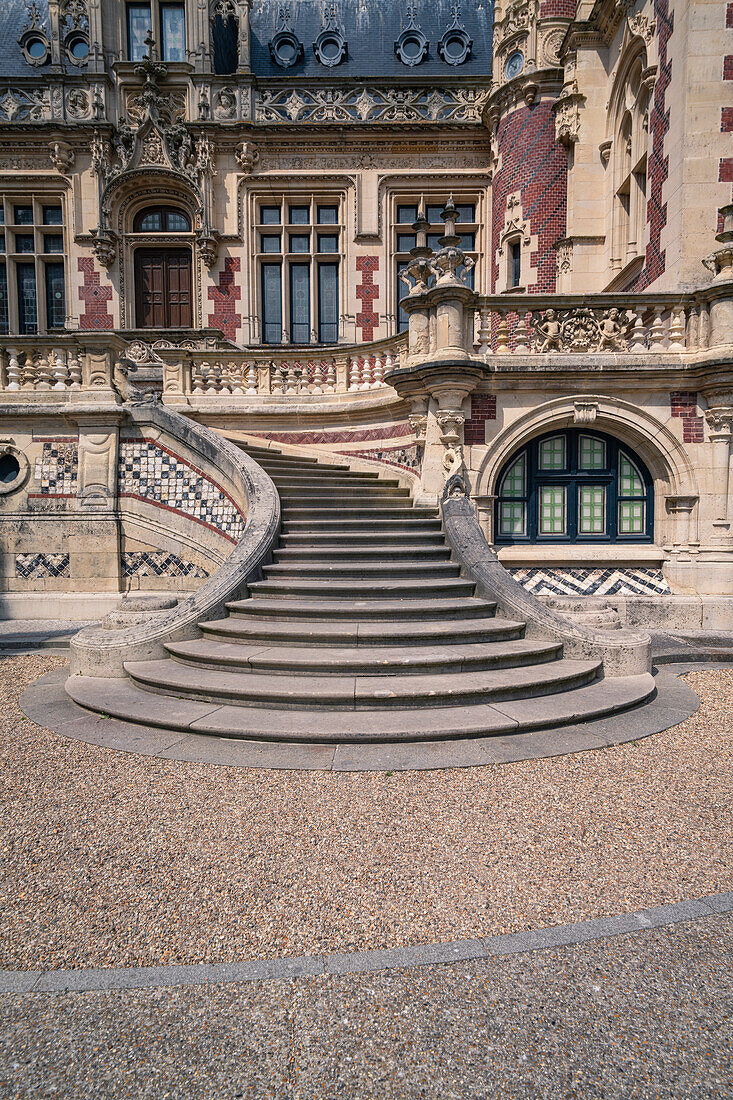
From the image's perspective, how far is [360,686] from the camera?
4707mm

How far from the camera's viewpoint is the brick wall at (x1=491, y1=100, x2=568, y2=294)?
13.7 meters

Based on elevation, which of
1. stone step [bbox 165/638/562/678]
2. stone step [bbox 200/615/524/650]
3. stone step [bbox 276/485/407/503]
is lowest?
stone step [bbox 165/638/562/678]

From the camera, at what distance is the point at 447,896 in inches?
99.1

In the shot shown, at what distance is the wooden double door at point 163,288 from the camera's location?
1672 cm

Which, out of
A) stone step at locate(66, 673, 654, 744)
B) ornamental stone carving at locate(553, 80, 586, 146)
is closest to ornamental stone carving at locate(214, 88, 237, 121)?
ornamental stone carving at locate(553, 80, 586, 146)

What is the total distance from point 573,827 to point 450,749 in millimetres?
1056

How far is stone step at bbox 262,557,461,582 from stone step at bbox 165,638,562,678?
1371 mm

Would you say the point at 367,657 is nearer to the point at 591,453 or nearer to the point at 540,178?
the point at 591,453

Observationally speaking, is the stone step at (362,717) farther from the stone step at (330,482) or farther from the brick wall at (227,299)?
the brick wall at (227,299)

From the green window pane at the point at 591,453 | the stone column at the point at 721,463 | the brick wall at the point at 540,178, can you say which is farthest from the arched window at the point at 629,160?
the green window pane at the point at 591,453

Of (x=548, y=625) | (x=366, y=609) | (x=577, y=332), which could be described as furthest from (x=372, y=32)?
(x=548, y=625)

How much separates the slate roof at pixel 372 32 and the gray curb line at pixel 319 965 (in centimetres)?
2127

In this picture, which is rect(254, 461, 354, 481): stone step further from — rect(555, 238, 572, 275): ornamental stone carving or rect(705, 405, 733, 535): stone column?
rect(555, 238, 572, 275): ornamental stone carving

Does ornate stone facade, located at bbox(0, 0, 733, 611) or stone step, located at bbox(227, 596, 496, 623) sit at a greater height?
ornate stone facade, located at bbox(0, 0, 733, 611)
